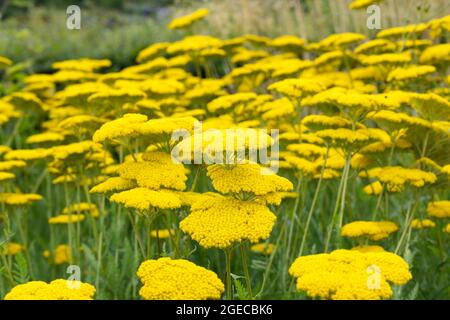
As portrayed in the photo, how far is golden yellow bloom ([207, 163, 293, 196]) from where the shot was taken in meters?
2.26

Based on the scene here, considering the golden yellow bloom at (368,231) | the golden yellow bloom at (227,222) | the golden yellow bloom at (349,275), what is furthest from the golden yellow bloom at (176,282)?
the golden yellow bloom at (368,231)

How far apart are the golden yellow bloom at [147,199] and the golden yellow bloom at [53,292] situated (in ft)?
1.35

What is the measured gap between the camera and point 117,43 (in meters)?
8.96

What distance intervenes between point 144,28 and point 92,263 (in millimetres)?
6771

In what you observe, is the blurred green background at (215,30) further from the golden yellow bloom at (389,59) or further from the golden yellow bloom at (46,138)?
the golden yellow bloom at (46,138)

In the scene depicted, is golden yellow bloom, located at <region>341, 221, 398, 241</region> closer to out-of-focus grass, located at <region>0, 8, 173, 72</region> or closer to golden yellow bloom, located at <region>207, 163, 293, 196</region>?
golden yellow bloom, located at <region>207, 163, 293, 196</region>

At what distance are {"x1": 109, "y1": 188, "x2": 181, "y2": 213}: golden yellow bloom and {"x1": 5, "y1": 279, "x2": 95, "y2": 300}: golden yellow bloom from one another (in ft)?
1.35

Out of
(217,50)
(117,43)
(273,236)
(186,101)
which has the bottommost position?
(273,236)

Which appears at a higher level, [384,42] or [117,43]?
[117,43]

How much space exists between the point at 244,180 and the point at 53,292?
70cm

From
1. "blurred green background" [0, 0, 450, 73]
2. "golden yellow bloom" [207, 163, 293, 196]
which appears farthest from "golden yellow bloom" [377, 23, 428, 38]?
"golden yellow bloom" [207, 163, 293, 196]
